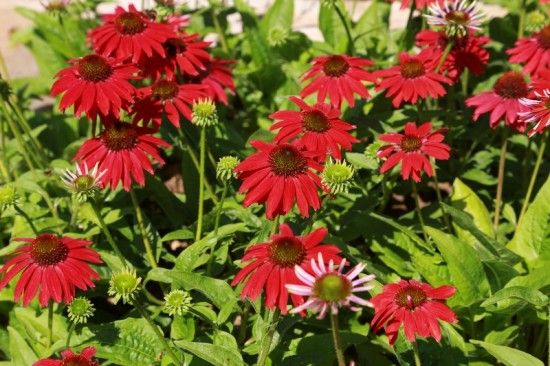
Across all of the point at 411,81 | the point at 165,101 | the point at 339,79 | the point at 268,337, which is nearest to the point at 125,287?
the point at 268,337

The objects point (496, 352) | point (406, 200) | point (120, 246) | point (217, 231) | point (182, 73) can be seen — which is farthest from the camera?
point (406, 200)

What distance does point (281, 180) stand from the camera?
1872 mm

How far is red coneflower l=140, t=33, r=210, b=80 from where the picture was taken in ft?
8.04

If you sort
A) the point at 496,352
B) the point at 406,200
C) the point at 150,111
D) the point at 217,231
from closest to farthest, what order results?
the point at 496,352
the point at 217,231
the point at 150,111
the point at 406,200

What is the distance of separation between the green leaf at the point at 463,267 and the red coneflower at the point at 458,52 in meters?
0.68

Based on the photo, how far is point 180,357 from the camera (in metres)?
1.99

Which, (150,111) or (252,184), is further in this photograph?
(150,111)

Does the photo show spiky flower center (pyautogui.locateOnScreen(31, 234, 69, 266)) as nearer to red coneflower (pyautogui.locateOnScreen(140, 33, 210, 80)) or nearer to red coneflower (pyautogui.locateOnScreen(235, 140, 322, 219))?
red coneflower (pyautogui.locateOnScreen(235, 140, 322, 219))

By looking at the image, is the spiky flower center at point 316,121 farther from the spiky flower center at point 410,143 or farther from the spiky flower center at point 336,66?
the spiky flower center at point 336,66

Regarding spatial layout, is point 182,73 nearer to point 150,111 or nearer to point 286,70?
point 150,111

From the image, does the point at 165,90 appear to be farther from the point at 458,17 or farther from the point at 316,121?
the point at 458,17

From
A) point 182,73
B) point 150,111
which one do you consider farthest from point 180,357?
point 182,73

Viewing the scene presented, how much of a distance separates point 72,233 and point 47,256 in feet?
1.38

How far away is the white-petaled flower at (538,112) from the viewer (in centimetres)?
206
